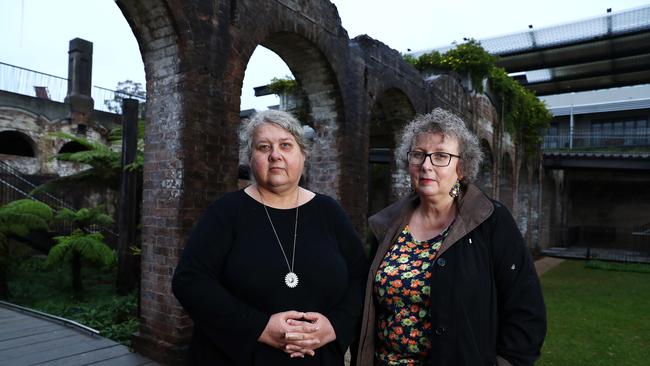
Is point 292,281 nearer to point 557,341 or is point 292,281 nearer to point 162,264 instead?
point 162,264

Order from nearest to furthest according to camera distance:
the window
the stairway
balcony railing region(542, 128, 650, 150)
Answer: the stairway → balcony railing region(542, 128, 650, 150) → the window

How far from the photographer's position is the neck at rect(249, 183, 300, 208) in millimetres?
2018

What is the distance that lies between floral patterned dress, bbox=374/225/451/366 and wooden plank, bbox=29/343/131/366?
10.7 ft

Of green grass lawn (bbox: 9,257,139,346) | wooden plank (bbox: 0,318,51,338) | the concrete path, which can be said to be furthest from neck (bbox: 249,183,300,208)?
the concrete path

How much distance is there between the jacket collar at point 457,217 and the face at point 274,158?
569mm

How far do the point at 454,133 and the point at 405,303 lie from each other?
0.87 meters

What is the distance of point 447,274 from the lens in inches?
73.1

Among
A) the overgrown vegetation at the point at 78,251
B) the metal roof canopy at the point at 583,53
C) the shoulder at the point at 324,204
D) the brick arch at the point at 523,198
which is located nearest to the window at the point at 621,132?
the metal roof canopy at the point at 583,53

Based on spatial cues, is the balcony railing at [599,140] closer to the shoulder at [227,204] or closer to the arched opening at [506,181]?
the arched opening at [506,181]

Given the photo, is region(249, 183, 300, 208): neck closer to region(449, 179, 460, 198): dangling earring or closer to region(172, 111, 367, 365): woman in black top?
region(172, 111, 367, 365): woman in black top

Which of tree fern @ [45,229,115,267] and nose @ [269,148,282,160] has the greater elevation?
nose @ [269,148,282,160]

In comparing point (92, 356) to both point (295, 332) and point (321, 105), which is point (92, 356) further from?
point (321, 105)

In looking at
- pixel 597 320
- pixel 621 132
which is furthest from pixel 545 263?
pixel 621 132

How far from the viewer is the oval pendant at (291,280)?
185cm
